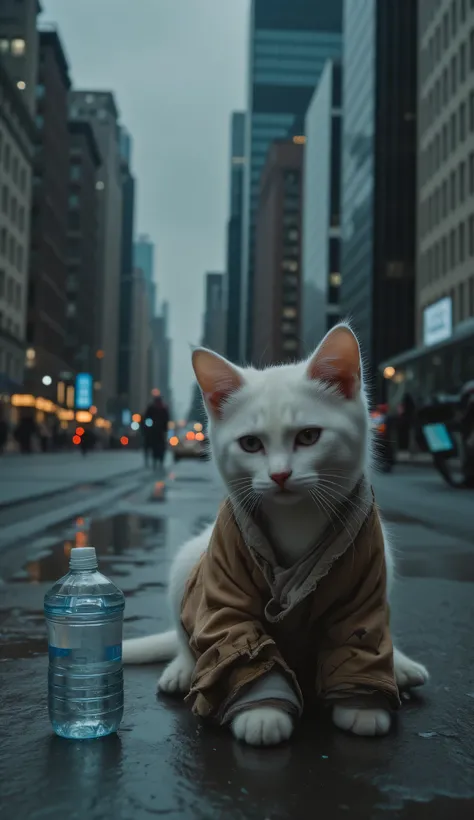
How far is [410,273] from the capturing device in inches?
3024

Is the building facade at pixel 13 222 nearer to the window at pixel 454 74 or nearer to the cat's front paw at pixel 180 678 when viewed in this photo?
the window at pixel 454 74

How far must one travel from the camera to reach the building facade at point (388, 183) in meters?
75.9

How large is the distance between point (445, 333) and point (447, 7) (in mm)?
22102

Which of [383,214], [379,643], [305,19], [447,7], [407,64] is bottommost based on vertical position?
[379,643]

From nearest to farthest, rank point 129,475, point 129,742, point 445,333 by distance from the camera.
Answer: point 129,742 → point 129,475 → point 445,333

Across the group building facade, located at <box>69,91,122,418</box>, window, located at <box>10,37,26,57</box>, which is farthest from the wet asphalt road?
building facade, located at <box>69,91,122,418</box>

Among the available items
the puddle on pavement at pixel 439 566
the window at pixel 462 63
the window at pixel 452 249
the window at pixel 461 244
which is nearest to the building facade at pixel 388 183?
the window at pixel 452 249

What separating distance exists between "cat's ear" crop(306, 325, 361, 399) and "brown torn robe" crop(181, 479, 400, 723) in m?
0.35

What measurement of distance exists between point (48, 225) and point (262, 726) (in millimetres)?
86401

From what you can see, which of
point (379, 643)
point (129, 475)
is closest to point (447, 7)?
point (129, 475)

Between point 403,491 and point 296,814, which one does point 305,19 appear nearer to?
point 403,491

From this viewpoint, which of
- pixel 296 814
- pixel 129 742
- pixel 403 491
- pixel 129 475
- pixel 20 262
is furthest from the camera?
pixel 20 262

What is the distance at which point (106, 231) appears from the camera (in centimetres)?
14925

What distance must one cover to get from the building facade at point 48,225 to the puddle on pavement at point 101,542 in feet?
213
